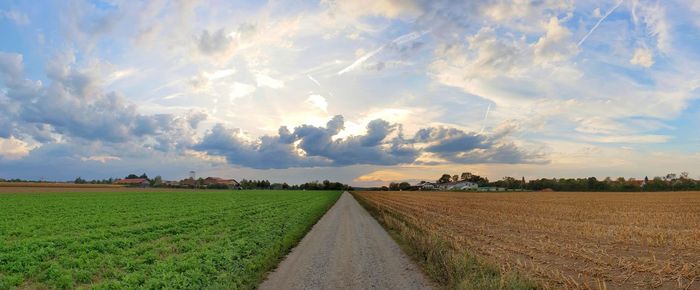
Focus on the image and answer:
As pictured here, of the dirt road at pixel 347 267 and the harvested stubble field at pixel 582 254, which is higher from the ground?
the harvested stubble field at pixel 582 254

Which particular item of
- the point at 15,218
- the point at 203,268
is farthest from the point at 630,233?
the point at 15,218

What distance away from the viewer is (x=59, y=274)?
516 inches

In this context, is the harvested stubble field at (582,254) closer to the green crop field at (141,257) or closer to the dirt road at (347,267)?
the dirt road at (347,267)

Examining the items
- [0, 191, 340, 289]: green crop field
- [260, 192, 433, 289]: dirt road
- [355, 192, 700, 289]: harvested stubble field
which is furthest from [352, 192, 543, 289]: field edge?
[0, 191, 340, 289]: green crop field

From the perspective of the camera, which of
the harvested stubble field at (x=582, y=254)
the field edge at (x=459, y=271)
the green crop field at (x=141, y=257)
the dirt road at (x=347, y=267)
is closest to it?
the field edge at (x=459, y=271)

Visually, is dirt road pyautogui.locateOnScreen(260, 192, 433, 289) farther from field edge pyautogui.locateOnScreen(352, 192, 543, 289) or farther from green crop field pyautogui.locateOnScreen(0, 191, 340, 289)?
green crop field pyautogui.locateOnScreen(0, 191, 340, 289)

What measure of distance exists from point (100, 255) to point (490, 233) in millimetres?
17932

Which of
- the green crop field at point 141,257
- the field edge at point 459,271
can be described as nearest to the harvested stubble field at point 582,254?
the field edge at point 459,271

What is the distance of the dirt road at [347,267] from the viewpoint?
12.1m

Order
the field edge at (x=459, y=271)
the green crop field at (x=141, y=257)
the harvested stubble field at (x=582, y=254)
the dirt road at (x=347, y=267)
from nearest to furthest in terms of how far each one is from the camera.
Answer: the field edge at (x=459, y=271)
the harvested stubble field at (x=582, y=254)
the dirt road at (x=347, y=267)
the green crop field at (x=141, y=257)

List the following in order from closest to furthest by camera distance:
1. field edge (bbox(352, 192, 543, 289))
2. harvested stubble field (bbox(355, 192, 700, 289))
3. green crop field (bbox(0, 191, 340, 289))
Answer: field edge (bbox(352, 192, 543, 289))
harvested stubble field (bbox(355, 192, 700, 289))
green crop field (bbox(0, 191, 340, 289))

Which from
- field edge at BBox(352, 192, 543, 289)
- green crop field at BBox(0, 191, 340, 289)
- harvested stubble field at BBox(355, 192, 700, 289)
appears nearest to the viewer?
field edge at BBox(352, 192, 543, 289)

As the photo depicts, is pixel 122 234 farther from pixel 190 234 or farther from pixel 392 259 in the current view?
pixel 392 259

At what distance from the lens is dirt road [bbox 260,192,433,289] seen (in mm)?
12102
